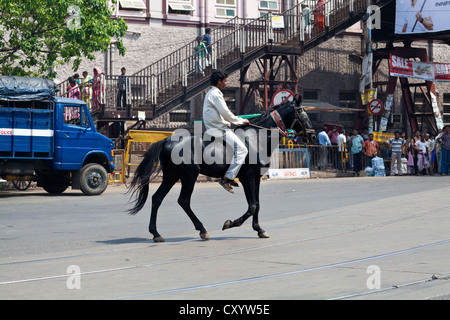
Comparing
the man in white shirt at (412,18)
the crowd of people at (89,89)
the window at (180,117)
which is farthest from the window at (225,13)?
the crowd of people at (89,89)

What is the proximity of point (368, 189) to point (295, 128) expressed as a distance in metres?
9.84

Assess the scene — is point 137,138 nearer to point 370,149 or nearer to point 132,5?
point 132,5

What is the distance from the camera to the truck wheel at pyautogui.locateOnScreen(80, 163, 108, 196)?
20.2 m

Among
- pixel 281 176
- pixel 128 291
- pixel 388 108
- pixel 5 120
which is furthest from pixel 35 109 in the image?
pixel 388 108

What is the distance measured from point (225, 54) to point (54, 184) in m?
9.87

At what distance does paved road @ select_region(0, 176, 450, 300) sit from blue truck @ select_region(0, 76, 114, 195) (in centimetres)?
248

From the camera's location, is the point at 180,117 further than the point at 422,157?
Yes

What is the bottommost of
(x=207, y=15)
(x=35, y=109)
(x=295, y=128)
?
(x=295, y=128)

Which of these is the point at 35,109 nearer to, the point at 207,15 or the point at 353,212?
the point at 353,212

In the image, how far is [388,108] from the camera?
112 ft

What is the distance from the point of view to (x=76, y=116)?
20297mm

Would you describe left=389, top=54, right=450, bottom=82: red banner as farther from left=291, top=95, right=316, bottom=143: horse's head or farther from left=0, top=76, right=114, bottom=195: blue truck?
left=291, top=95, right=316, bottom=143: horse's head

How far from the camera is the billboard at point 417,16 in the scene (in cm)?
3284
